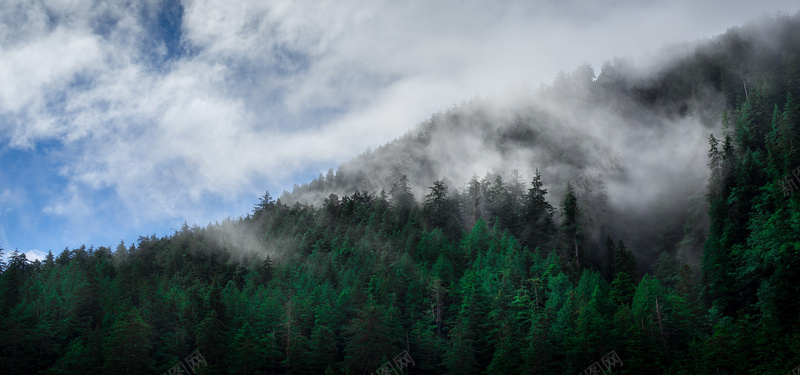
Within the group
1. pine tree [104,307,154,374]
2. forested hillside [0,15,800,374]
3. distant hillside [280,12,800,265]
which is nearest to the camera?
forested hillside [0,15,800,374]

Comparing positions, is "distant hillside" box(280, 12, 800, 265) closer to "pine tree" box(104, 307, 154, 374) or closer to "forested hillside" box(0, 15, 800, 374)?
"forested hillside" box(0, 15, 800, 374)

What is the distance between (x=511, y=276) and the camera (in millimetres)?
81875

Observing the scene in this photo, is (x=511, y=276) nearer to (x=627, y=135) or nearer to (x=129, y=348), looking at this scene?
(x=129, y=348)

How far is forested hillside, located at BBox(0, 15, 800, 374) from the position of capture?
6550cm

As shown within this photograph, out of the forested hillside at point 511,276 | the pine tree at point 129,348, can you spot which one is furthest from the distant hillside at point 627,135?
the pine tree at point 129,348

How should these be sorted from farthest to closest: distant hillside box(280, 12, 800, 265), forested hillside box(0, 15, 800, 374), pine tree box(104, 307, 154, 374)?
distant hillside box(280, 12, 800, 265), pine tree box(104, 307, 154, 374), forested hillside box(0, 15, 800, 374)

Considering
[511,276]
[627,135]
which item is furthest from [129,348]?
[627,135]

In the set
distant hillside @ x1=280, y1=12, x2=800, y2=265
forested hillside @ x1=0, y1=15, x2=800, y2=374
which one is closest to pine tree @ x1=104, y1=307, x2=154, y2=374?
forested hillside @ x1=0, y1=15, x2=800, y2=374

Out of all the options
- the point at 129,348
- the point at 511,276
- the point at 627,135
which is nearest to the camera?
the point at 129,348

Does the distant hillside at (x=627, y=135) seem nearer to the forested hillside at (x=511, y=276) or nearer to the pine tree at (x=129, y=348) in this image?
the forested hillside at (x=511, y=276)

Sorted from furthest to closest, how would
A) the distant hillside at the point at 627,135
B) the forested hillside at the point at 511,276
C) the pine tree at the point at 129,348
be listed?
the distant hillside at the point at 627,135, the pine tree at the point at 129,348, the forested hillside at the point at 511,276

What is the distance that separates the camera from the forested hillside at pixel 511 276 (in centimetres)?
6550

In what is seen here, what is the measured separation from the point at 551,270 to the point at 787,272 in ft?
96.8

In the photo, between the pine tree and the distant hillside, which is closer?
the pine tree
